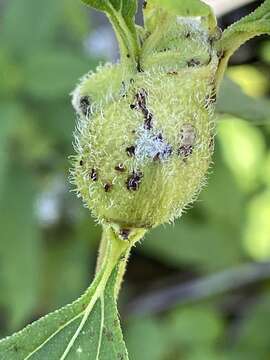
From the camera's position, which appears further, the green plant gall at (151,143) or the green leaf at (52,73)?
the green leaf at (52,73)

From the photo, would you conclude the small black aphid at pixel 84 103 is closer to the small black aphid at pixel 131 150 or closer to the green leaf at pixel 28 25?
the small black aphid at pixel 131 150

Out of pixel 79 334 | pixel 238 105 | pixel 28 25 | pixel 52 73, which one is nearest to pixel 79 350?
pixel 79 334

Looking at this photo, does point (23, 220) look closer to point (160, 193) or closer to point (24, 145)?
point (24, 145)

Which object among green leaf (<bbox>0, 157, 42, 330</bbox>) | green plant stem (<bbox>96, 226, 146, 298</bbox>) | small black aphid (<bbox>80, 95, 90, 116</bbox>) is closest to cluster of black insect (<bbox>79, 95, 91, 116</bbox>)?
small black aphid (<bbox>80, 95, 90, 116</bbox>)

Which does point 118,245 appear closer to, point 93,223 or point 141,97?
point 141,97

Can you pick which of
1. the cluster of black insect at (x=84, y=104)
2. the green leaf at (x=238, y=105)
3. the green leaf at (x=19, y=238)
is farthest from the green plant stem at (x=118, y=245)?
the green leaf at (x=19, y=238)

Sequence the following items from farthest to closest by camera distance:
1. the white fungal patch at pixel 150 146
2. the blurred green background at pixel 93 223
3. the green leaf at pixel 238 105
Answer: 1. the blurred green background at pixel 93 223
2. the green leaf at pixel 238 105
3. the white fungal patch at pixel 150 146

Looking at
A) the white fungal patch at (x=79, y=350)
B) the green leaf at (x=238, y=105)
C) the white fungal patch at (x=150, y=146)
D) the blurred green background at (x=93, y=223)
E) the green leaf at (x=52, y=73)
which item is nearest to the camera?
the white fungal patch at (x=150, y=146)

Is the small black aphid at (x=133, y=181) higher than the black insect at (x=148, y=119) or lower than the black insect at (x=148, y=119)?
lower
